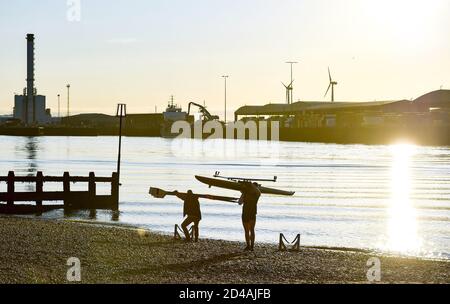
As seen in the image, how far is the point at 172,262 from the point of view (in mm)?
21781

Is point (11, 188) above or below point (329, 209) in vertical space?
above

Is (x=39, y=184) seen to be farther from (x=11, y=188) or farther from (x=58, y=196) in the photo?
(x=58, y=196)

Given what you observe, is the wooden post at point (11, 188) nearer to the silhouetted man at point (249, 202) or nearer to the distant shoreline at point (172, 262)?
the distant shoreline at point (172, 262)

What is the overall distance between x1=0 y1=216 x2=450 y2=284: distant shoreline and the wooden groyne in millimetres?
A: 7155

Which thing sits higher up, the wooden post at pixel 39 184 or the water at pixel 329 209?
the wooden post at pixel 39 184

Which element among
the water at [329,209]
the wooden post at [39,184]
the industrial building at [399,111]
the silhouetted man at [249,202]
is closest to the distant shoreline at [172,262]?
the silhouetted man at [249,202]

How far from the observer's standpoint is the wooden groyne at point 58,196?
115ft

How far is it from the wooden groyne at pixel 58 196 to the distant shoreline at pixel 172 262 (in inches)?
282

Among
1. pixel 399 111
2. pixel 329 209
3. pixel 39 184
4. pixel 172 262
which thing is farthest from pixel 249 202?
pixel 399 111

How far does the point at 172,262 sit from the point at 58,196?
16.4 m

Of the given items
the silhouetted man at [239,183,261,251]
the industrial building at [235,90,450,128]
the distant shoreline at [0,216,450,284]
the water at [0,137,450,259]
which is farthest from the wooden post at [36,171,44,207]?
the industrial building at [235,90,450,128]

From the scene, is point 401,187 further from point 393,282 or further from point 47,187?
point 393,282
